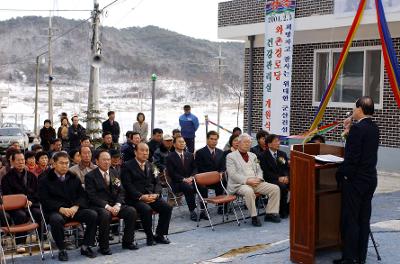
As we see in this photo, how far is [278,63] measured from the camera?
1639cm

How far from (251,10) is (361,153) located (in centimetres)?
1201

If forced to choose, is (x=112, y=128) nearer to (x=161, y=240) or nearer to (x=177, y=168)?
(x=177, y=168)

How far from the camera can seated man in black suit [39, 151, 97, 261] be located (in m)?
7.56

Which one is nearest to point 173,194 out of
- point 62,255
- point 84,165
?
point 84,165

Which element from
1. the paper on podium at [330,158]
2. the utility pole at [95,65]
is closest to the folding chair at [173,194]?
the paper on podium at [330,158]

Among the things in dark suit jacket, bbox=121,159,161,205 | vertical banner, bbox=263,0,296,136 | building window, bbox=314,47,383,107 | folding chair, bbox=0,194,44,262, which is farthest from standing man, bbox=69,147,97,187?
building window, bbox=314,47,383,107

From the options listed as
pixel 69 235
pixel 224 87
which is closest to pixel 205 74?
pixel 224 87

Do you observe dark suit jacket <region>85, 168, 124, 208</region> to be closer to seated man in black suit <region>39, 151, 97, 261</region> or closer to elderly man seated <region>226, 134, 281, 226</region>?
seated man in black suit <region>39, 151, 97, 261</region>

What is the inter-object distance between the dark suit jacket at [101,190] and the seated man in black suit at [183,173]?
188cm

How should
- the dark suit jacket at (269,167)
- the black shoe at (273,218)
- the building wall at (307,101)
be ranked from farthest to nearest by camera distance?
the building wall at (307,101) → the dark suit jacket at (269,167) → the black shoe at (273,218)

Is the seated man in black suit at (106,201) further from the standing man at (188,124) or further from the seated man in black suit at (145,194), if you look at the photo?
the standing man at (188,124)

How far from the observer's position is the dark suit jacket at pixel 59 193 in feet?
25.8

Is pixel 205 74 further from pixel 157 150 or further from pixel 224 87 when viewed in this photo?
pixel 157 150

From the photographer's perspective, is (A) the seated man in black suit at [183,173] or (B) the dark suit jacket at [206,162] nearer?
(A) the seated man in black suit at [183,173]
